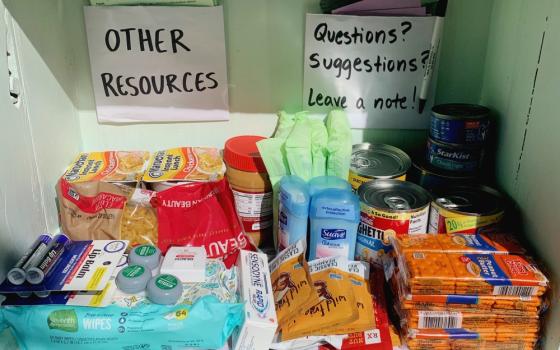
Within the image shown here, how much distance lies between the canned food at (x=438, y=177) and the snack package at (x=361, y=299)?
0.23 m

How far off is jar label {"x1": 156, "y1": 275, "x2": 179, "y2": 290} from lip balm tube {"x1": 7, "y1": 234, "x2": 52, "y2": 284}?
0.20m

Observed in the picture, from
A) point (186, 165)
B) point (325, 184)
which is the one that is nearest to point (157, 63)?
point (186, 165)

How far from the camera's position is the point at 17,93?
0.88 m

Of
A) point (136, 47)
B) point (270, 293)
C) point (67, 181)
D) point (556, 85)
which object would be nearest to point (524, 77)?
point (556, 85)

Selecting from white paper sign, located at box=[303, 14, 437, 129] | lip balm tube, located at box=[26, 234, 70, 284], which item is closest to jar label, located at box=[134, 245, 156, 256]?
lip balm tube, located at box=[26, 234, 70, 284]

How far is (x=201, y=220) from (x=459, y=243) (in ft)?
1.55

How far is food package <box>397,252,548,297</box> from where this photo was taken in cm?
79

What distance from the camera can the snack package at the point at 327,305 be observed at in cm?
81

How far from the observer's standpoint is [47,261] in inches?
33.6


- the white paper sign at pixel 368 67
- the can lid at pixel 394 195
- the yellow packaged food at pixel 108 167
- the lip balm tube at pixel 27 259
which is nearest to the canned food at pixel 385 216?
the can lid at pixel 394 195

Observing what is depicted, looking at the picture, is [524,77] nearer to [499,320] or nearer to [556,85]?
[556,85]

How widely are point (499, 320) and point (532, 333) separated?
0.06m

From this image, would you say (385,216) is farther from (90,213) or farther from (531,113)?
(90,213)

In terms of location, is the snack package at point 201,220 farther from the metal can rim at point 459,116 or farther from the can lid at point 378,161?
the metal can rim at point 459,116
